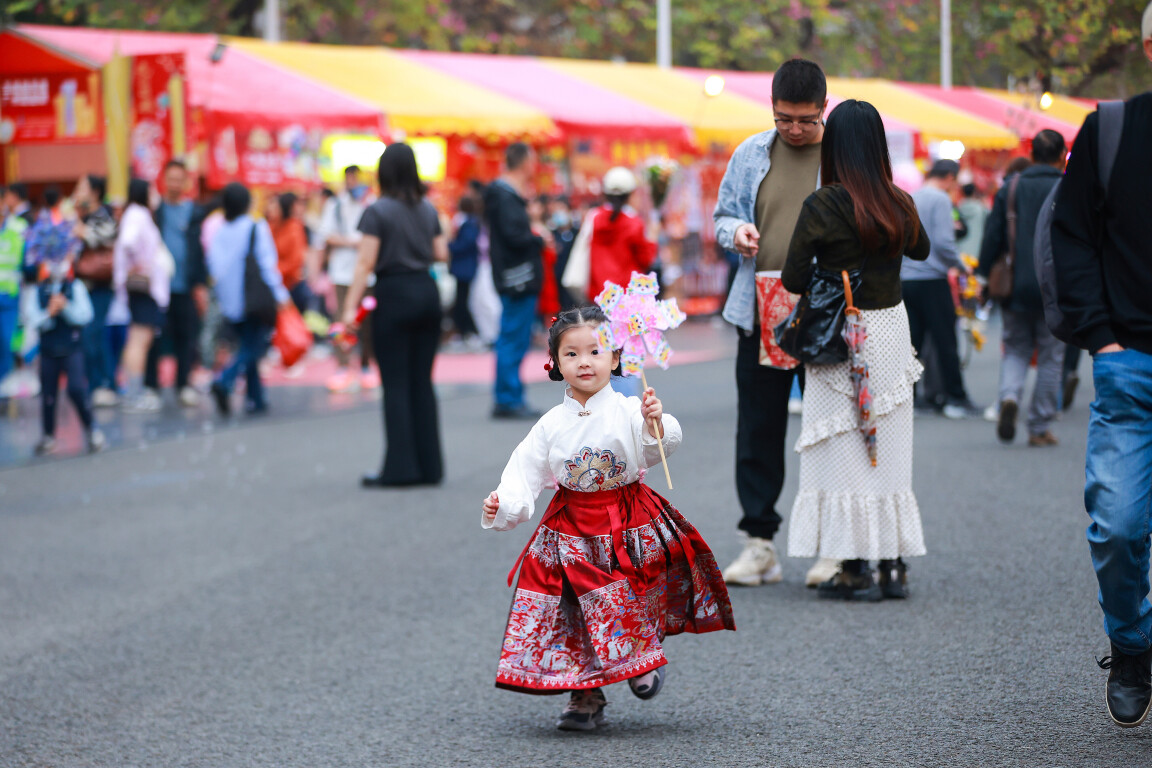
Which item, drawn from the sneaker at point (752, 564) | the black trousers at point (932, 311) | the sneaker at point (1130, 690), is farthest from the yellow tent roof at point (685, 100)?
the sneaker at point (1130, 690)

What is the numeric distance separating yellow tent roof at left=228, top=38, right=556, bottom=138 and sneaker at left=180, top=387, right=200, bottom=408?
494 cm

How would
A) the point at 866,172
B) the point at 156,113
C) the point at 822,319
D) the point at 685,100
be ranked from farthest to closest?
the point at 685,100 → the point at 156,113 → the point at 822,319 → the point at 866,172

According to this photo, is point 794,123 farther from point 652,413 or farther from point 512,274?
point 512,274

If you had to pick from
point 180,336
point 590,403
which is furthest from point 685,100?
point 590,403

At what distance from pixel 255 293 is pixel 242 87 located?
16.1 ft

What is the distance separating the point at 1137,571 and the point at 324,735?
2.39m

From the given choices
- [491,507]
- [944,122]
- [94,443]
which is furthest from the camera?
[94,443]

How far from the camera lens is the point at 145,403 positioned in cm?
1341

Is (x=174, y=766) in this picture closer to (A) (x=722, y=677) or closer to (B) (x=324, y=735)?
(B) (x=324, y=735)

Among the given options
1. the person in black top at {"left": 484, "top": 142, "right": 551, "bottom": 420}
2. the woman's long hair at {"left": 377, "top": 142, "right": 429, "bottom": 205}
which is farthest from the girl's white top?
the person in black top at {"left": 484, "top": 142, "right": 551, "bottom": 420}

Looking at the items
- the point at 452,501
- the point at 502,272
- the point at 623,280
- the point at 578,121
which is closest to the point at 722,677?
the point at 452,501

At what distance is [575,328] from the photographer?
13.8ft

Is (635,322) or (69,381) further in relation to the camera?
(69,381)

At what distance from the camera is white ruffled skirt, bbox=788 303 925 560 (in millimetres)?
5551
